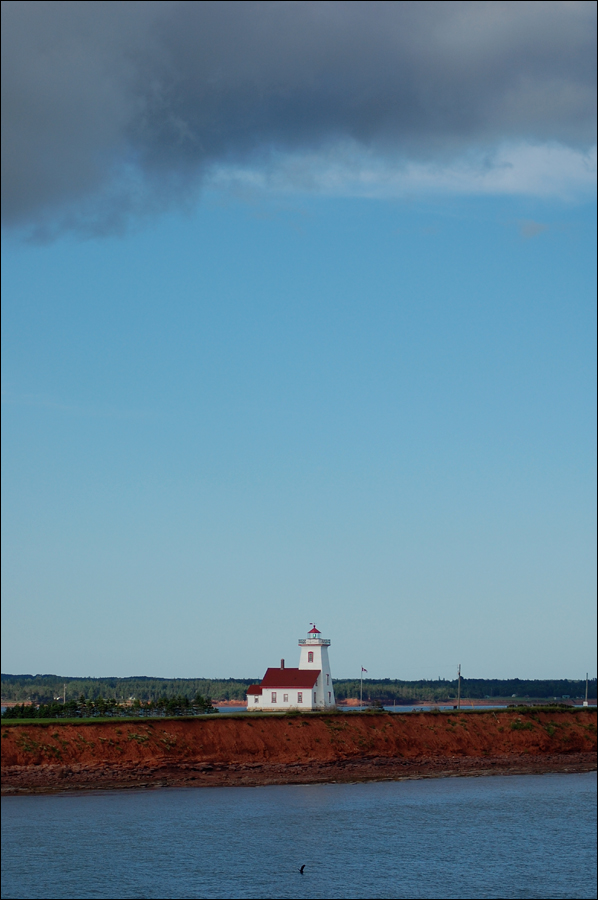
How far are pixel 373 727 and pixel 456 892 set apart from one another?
125 ft

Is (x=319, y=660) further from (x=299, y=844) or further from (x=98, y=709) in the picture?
(x=299, y=844)

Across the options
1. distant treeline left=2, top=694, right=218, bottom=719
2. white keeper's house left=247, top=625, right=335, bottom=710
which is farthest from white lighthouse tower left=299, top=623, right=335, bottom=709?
distant treeline left=2, top=694, right=218, bottom=719

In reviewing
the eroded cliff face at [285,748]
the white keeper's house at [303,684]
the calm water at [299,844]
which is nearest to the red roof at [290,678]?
the white keeper's house at [303,684]

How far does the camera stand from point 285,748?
3039 inches

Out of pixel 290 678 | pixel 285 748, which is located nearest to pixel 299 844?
pixel 285 748

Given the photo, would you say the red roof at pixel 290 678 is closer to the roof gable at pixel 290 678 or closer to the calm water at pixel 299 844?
the roof gable at pixel 290 678

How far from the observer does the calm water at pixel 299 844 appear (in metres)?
45.2

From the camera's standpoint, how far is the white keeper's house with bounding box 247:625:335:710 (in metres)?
89.4

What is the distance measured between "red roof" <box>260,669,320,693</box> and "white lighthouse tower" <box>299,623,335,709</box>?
0.60 m

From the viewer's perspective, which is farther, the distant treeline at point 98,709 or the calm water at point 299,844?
the distant treeline at point 98,709

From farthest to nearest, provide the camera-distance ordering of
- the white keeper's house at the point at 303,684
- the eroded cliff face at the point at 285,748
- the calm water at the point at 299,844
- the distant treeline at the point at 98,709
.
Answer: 1. the white keeper's house at the point at 303,684
2. the distant treeline at the point at 98,709
3. the eroded cliff face at the point at 285,748
4. the calm water at the point at 299,844

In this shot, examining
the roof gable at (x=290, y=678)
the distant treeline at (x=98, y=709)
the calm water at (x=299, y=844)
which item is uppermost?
the roof gable at (x=290, y=678)

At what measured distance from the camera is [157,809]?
5912 centimetres

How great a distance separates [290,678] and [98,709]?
17579 millimetres
